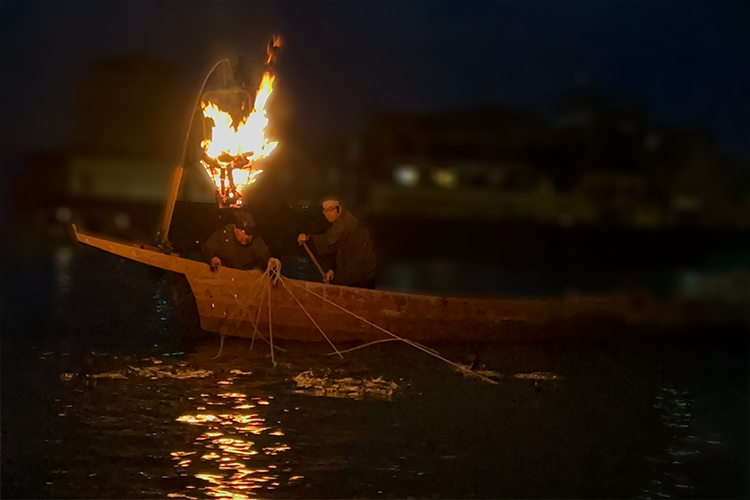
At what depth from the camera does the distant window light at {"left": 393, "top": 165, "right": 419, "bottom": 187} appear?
175 ft

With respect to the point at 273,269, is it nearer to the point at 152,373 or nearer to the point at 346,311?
the point at 346,311

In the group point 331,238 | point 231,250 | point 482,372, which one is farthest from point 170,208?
point 482,372

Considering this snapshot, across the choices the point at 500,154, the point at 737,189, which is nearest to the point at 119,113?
the point at 500,154

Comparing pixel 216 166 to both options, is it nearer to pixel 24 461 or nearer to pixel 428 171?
pixel 24 461

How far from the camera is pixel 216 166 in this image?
1220 centimetres

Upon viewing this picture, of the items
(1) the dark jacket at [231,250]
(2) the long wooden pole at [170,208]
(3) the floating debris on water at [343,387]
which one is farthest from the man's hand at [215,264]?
(3) the floating debris on water at [343,387]

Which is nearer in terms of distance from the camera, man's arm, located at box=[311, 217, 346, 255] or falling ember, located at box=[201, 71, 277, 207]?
falling ember, located at box=[201, 71, 277, 207]

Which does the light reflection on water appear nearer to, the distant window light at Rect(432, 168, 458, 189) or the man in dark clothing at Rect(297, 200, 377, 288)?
the man in dark clothing at Rect(297, 200, 377, 288)

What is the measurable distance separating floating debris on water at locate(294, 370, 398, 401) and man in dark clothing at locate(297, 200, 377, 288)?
1.97 meters

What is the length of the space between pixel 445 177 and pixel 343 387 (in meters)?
44.1

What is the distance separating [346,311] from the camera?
1188 centimetres

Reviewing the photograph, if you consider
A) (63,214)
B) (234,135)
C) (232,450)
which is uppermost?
(63,214)

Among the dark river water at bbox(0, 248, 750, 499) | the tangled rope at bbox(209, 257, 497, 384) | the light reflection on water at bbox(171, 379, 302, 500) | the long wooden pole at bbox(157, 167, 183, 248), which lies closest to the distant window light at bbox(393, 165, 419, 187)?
the dark river water at bbox(0, 248, 750, 499)

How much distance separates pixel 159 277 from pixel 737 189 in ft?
186
